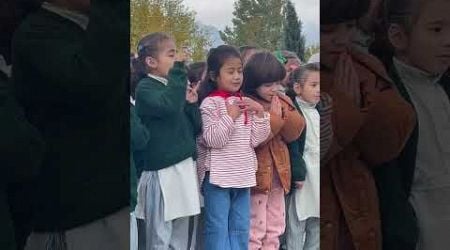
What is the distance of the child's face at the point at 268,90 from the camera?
300cm

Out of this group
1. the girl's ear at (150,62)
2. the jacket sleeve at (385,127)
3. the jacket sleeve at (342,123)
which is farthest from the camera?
the jacket sleeve at (385,127)

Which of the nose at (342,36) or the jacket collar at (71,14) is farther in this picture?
the nose at (342,36)

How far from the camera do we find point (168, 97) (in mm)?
2949

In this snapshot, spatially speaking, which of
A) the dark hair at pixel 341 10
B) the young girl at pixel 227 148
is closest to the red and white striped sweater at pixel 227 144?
the young girl at pixel 227 148

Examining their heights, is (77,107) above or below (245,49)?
below

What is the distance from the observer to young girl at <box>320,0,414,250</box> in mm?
3148

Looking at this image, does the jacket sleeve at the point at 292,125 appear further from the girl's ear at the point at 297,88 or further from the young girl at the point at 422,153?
the young girl at the point at 422,153

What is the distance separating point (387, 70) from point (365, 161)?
14.6 inches

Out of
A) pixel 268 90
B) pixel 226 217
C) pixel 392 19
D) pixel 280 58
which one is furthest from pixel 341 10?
pixel 226 217

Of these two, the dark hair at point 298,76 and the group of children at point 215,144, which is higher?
the dark hair at point 298,76

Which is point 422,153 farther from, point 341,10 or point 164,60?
point 164,60

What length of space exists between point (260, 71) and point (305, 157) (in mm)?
360

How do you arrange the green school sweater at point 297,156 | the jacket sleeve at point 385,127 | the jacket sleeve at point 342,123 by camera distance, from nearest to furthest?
the green school sweater at point 297,156, the jacket sleeve at point 342,123, the jacket sleeve at point 385,127

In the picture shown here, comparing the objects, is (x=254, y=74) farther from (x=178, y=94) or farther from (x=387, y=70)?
(x=387, y=70)
